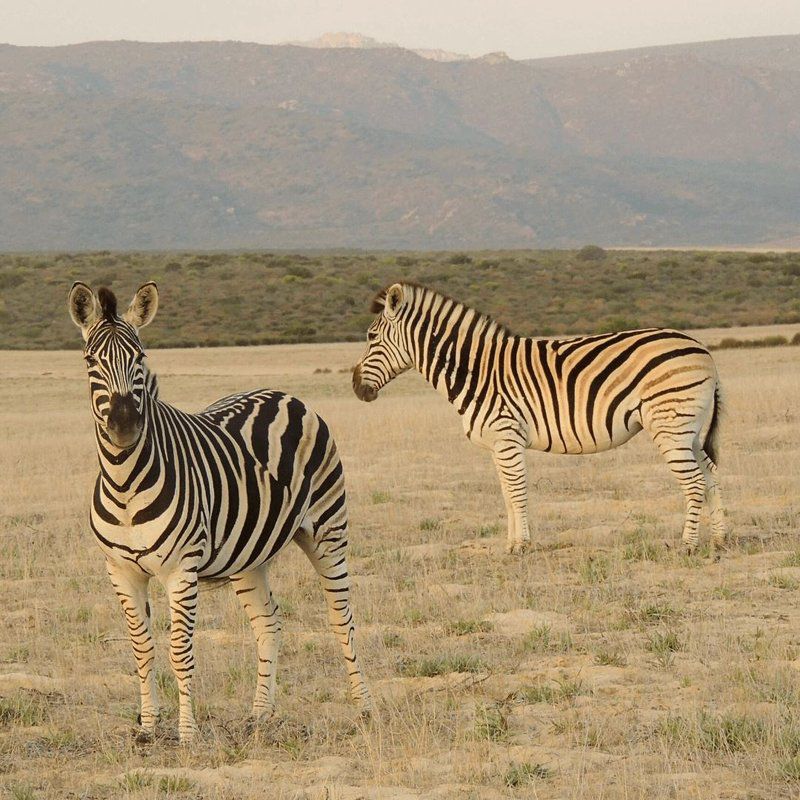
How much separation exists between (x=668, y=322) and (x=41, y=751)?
5015 centimetres

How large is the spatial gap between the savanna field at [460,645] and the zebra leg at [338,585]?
0.18 m

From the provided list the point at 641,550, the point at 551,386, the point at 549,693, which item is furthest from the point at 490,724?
the point at 551,386

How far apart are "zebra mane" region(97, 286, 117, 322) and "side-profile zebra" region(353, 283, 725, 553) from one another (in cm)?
571

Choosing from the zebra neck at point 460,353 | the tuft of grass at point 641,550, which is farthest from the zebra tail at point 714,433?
the zebra neck at point 460,353

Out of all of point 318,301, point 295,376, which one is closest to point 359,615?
point 295,376

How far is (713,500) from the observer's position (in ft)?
38.5

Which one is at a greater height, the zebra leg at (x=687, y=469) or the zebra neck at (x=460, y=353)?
the zebra neck at (x=460, y=353)

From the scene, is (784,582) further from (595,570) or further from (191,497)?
(191,497)

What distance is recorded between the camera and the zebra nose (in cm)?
657

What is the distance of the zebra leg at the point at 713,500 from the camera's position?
37.9 ft

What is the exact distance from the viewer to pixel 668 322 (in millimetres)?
55188

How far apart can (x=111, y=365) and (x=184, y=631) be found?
1391 mm

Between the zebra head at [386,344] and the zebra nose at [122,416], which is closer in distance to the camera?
the zebra nose at [122,416]

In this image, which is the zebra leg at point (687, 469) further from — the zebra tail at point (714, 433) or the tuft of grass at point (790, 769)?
the tuft of grass at point (790, 769)
